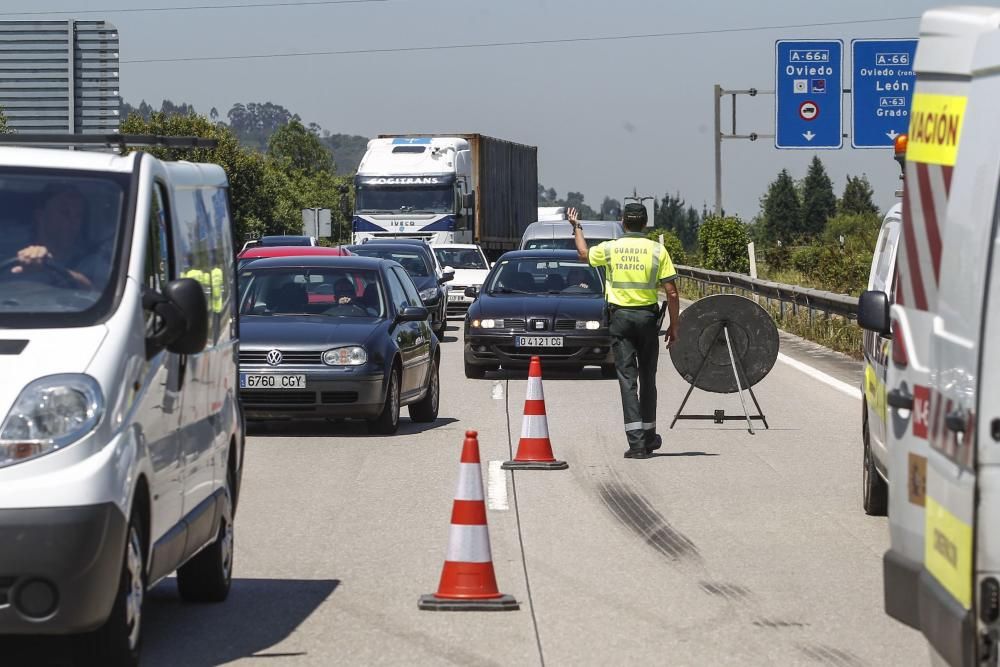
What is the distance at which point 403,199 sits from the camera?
44719 millimetres

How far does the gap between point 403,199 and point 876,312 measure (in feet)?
123

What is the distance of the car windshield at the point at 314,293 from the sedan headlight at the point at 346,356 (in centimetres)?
102

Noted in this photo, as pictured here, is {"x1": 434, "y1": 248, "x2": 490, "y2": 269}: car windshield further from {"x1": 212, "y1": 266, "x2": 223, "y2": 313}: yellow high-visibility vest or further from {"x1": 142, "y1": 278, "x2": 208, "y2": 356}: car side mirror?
{"x1": 142, "y1": 278, "x2": 208, "y2": 356}: car side mirror

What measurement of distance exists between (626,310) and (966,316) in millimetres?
9015

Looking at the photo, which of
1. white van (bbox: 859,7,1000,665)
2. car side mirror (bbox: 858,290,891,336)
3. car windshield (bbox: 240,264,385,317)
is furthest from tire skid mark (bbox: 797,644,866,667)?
car windshield (bbox: 240,264,385,317)

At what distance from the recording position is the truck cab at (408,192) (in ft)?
146

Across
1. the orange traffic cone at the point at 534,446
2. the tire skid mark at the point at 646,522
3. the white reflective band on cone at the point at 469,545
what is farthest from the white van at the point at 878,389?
the white reflective band on cone at the point at 469,545

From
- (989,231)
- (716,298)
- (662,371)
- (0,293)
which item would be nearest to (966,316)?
(989,231)

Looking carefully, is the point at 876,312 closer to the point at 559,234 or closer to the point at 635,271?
the point at 635,271

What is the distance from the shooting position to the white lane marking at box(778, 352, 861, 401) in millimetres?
19781

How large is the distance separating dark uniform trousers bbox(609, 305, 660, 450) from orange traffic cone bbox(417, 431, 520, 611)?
5707 millimetres

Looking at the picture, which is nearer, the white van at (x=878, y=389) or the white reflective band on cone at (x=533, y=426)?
the white van at (x=878, y=389)

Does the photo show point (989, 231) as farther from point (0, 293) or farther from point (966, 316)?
point (0, 293)

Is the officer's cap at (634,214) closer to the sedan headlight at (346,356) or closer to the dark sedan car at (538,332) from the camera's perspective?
the sedan headlight at (346,356)
